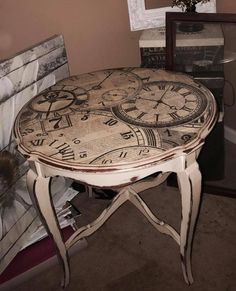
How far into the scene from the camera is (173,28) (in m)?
1.47

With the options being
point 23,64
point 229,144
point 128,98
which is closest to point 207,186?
point 229,144

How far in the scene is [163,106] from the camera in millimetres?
1114

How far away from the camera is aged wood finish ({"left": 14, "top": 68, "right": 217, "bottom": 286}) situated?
36.6 inches

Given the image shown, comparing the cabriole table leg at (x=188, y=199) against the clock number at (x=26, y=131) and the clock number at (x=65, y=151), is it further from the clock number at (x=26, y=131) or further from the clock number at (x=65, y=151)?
the clock number at (x=26, y=131)

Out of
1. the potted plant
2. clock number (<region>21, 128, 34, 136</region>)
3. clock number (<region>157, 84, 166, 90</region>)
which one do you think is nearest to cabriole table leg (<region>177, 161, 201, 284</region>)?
clock number (<region>157, 84, 166, 90</region>)

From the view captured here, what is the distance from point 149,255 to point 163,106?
0.69m

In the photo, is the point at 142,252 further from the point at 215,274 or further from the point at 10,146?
the point at 10,146

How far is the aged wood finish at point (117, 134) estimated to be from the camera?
931 millimetres

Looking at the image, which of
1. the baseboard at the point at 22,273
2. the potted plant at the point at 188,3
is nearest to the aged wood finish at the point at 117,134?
the baseboard at the point at 22,273

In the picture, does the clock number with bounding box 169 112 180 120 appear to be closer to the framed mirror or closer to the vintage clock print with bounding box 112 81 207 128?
the vintage clock print with bounding box 112 81 207 128

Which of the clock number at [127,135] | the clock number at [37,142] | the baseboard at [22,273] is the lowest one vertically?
the baseboard at [22,273]

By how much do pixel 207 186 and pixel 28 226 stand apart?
86 centimetres

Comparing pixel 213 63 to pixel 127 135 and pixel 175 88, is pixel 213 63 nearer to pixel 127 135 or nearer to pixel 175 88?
pixel 175 88

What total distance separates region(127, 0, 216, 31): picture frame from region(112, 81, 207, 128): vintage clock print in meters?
0.49
